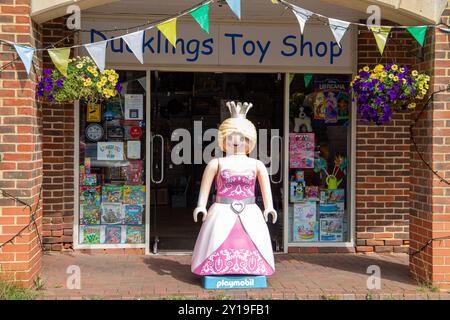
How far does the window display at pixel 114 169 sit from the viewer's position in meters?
7.92

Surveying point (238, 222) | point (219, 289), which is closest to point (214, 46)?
point (238, 222)

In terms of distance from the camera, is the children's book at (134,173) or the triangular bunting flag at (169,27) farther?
the children's book at (134,173)

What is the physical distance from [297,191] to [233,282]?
2427 mm

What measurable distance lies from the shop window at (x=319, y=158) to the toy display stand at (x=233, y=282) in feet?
6.79

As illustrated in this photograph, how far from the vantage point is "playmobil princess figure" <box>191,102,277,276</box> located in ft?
20.0

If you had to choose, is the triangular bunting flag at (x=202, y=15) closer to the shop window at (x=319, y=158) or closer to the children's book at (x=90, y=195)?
the shop window at (x=319, y=158)

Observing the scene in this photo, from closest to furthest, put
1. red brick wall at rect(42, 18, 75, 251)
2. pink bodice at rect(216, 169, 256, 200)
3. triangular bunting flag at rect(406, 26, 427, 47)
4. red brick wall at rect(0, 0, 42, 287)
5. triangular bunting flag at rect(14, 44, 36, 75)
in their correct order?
1. triangular bunting flag at rect(14, 44, 36, 75)
2. red brick wall at rect(0, 0, 42, 287)
3. triangular bunting flag at rect(406, 26, 427, 47)
4. pink bodice at rect(216, 169, 256, 200)
5. red brick wall at rect(42, 18, 75, 251)

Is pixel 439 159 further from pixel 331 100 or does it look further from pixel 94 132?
pixel 94 132

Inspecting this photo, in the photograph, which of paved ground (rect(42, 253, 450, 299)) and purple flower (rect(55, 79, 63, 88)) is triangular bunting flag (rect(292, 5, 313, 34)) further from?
paved ground (rect(42, 253, 450, 299))

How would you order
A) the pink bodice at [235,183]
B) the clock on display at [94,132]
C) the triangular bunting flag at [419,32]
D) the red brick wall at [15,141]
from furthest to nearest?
the clock on display at [94,132]
the pink bodice at [235,183]
the triangular bunting flag at [419,32]
the red brick wall at [15,141]

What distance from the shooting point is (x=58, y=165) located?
7.72m

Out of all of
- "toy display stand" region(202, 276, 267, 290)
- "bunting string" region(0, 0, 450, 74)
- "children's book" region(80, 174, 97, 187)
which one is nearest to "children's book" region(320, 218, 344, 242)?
"toy display stand" region(202, 276, 267, 290)

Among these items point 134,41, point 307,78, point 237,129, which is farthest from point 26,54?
point 307,78

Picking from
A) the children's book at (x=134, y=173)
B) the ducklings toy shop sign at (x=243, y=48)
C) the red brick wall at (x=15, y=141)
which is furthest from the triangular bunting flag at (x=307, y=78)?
the red brick wall at (x=15, y=141)
